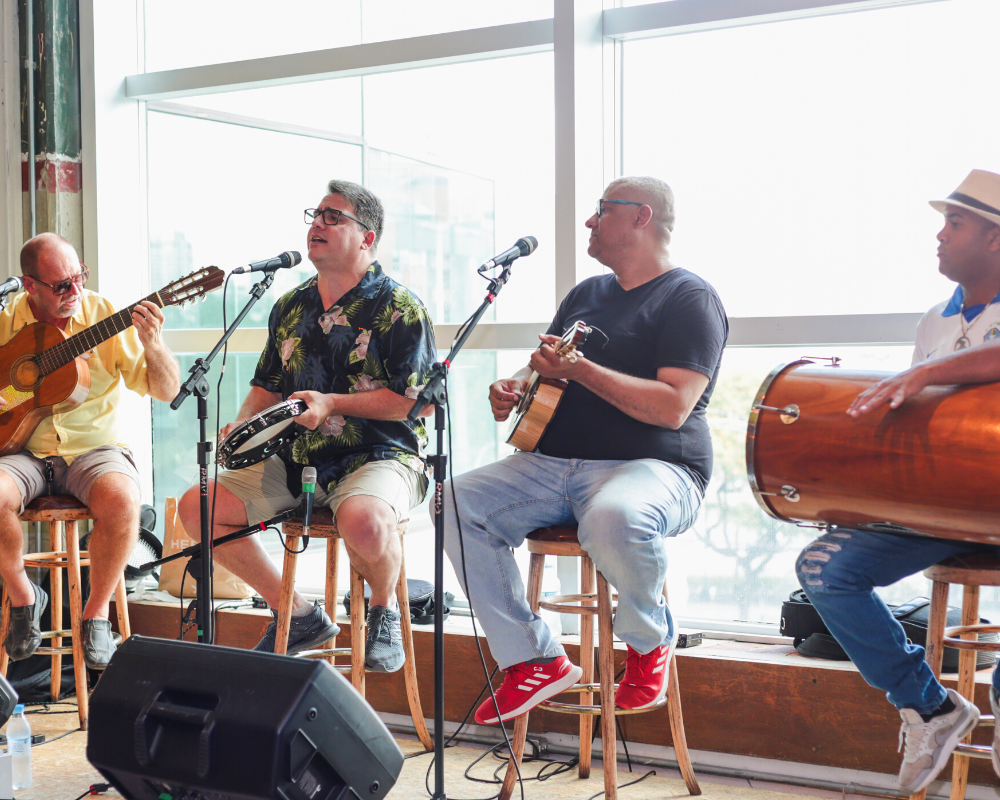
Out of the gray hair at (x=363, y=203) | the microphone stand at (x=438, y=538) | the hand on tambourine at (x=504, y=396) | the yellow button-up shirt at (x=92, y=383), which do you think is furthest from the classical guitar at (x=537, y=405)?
the yellow button-up shirt at (x=92, y=383)

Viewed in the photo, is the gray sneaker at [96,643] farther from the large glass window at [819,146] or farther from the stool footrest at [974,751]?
the stool footrest at [974,751]

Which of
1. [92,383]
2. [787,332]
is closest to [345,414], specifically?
[92,383]

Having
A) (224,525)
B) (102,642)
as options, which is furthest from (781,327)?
(102,642)

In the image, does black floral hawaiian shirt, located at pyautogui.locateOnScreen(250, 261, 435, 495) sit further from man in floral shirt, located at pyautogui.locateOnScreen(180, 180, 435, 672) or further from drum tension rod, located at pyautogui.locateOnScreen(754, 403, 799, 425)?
drum tension rod, located at pyautogui.locateOnScreen(754, 403, 799, 425)

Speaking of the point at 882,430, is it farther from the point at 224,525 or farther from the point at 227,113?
the point at 227,113

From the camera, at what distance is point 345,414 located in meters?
2.54

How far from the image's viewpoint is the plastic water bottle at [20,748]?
2398mm

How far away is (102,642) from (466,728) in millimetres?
1054

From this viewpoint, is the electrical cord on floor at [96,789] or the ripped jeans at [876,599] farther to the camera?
the electrical cord on floor at [96,789]

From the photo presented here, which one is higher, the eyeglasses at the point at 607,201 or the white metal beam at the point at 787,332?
the eyeglasses at the point at 607,201

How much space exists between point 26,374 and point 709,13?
2.24 m

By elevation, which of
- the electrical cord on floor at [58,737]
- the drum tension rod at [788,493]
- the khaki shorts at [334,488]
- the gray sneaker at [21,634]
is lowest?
the electrical cord on floor at [58,737]

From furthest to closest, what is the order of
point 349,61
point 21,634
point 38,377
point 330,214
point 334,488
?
1. point 349,61
2. point 38,377
3. point 21,634
4. point 330,214
5. point 334,488

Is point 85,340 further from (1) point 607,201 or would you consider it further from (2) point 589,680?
(2) point 589,680
